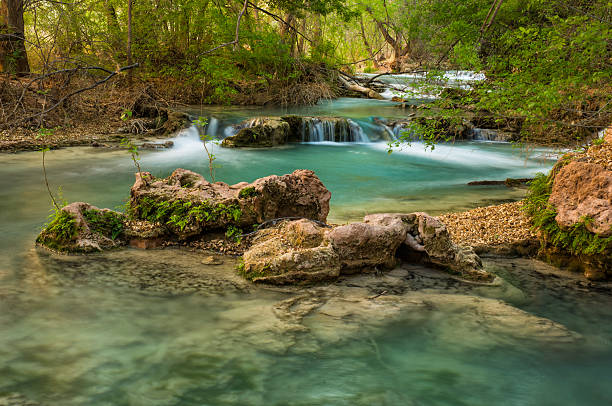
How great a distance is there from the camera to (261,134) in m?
14.6

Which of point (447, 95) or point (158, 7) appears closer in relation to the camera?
point (447, 95)

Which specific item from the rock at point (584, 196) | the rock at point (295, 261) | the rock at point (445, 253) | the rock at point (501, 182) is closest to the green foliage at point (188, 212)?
the rock at point (295, 261)

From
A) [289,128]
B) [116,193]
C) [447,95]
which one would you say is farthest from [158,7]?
[447,95]

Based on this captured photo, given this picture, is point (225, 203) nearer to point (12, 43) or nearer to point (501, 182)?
point (501, 182)

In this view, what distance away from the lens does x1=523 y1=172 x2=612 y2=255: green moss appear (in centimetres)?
498

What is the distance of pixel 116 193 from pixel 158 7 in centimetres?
1144

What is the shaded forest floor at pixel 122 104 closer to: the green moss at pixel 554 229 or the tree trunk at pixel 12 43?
the tree trunk at pixel 12 43

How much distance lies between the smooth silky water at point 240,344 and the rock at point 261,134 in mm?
8930

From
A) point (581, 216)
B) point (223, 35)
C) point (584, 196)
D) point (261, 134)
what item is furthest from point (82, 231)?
point (223, 35)

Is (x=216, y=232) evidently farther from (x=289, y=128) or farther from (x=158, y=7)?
(x=158, y=7)

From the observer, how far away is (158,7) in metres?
17.2

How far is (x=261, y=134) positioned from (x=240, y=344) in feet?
38.0

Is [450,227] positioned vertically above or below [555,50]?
below

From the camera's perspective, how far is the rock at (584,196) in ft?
16.6
